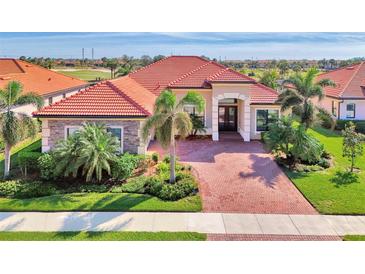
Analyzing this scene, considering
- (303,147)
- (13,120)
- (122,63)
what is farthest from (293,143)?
(122,63)

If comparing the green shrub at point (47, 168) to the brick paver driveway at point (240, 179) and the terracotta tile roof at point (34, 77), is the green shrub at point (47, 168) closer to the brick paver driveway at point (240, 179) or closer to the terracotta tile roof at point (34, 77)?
the brick paver driveway at point (240, 179)

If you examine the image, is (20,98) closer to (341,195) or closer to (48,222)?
(48,222)

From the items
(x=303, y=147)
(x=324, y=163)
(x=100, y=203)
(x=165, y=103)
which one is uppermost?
(x=165, y=103)

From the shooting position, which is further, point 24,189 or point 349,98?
point 349,98

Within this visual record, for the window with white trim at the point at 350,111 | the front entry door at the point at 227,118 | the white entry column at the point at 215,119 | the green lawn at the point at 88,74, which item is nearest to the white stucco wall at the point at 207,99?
the white entry column at the point at 215,119

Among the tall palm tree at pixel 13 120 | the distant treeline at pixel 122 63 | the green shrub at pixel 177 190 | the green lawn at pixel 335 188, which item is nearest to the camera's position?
the green lawn at pixel 335 188

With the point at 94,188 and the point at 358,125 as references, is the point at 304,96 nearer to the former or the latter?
the point at 358,125
